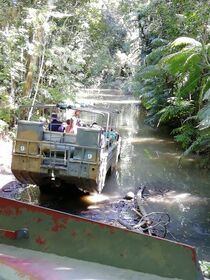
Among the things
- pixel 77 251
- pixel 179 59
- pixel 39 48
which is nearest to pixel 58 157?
pixel 179 59

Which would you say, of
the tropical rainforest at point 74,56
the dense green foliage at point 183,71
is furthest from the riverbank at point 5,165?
the dense green foliage at point 183,71

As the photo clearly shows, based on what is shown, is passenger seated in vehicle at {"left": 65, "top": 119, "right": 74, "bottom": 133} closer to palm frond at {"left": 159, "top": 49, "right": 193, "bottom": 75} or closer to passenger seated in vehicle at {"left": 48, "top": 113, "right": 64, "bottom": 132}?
passenger seated in vehicle at {"left": 48, "top": 113, "right": 64, "bottom": 132}

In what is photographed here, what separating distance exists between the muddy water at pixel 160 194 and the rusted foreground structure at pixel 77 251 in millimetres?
4089

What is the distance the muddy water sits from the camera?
341 inches

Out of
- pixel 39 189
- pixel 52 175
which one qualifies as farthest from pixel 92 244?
pixel 39 189

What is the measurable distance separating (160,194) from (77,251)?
757 centimetres

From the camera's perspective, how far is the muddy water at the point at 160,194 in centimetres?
866

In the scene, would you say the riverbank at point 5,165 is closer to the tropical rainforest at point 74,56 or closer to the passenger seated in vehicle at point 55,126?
the tropical rainforest at point 74,56

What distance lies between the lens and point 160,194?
1089 centimetres

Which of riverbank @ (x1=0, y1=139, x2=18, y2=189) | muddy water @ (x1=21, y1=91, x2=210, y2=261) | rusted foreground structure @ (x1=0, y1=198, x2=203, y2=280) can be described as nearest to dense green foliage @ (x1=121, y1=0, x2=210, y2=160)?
muddy water @ (x1=21, y1=91, x2=210, y2=261)

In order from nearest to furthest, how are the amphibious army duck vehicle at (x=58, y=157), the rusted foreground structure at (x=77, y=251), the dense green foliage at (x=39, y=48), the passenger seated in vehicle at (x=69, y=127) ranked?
the rusted foreground structure at (x=77, y=251), the amphibious army duck vehicle at (x=58, y=157), the passenger seated in vehicle at (x=69, y=127), the dense green foliage at (x=39, y=48)

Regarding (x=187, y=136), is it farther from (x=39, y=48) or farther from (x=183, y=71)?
(x=39, y=48)

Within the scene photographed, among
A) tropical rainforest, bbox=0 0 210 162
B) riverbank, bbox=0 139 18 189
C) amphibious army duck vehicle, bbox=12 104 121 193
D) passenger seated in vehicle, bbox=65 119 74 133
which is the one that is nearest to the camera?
amphibious army duck vehicle, bbox=12 104 121 193

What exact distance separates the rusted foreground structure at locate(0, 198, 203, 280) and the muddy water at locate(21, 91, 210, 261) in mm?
4089
